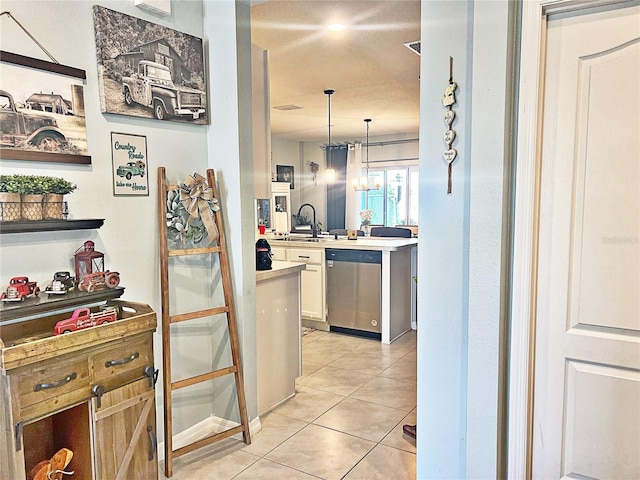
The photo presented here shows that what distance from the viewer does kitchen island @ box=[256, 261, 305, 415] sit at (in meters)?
2.85

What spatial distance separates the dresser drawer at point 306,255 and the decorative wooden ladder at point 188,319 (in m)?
2.16

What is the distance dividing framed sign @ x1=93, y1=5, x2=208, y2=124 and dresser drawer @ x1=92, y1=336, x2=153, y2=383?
1.05 metres

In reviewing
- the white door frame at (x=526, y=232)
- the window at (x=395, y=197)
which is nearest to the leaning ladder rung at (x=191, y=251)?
the white door frame at (x=526, y=232)

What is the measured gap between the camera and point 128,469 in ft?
5.86

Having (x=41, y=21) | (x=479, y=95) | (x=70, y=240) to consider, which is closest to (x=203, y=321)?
(x=70, y=240)

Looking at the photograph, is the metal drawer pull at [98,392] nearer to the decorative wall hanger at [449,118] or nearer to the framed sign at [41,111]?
the framed sign at [41,111]

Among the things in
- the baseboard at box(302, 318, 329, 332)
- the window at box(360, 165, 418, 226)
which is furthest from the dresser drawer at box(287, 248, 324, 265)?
the window at box(360, 165, 418, 226)

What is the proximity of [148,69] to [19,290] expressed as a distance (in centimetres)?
117

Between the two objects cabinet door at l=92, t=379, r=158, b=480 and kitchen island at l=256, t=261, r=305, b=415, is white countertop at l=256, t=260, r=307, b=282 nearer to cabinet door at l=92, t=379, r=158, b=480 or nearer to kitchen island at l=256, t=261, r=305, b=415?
kitchen island at l=256, t=261, r=305, b=415

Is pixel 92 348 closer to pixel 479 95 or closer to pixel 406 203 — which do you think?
pixel 479 95

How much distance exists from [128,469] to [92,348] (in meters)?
0.52

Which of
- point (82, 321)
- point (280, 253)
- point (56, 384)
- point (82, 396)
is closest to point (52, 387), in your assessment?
point (56, 384)

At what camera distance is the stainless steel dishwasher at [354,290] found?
4348 millimetres

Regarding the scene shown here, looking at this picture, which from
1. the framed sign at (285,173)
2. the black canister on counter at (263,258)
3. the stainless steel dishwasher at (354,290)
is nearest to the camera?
the black canister on counter at (263,258)
